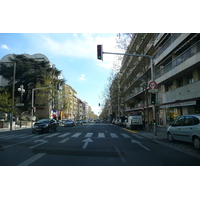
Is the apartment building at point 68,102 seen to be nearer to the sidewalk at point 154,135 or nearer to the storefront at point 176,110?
the storefront at point 176,110

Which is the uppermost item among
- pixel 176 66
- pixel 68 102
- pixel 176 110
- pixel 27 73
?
pixel 27 73

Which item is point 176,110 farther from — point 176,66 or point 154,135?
point 154,135

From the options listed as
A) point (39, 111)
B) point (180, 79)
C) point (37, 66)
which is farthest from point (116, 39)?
point (39, 111)

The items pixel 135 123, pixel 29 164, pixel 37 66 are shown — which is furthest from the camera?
pixel 37 66

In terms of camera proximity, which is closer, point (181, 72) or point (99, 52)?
point (99, 52)

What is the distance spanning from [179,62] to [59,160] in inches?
683

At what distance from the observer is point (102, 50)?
12492 mm

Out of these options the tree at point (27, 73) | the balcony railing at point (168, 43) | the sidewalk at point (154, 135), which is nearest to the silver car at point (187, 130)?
the sidewalk at point (154, 135)

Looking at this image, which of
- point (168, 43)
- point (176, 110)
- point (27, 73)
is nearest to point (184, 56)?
point (168, 43)

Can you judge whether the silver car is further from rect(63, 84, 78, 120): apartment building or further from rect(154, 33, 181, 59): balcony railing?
rect(63, 84, 78, 120): apartment building

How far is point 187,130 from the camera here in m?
9.44

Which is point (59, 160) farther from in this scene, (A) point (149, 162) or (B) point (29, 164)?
(A) point (149, 162)

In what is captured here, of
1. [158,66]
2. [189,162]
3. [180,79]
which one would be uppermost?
[158,66]

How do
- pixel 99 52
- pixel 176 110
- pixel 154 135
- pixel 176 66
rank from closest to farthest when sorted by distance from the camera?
1. pixel 99 52
2. pixel 154 135
3. pixel 176 66
4. pixel 176 110
